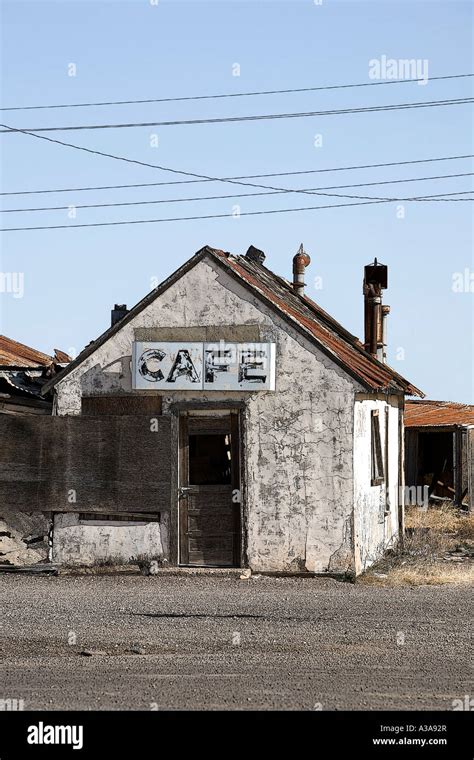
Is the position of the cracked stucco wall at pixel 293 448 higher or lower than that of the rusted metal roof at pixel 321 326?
lower

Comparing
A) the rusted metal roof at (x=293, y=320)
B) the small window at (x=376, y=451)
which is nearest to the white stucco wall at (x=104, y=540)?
the rusted metal roof at (x=293, y=320)

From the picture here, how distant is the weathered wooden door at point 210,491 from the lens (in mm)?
18422

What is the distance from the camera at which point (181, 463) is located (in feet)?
61.3

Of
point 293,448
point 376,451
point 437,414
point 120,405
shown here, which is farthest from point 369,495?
point 437,414

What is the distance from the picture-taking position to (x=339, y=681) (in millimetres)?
10312

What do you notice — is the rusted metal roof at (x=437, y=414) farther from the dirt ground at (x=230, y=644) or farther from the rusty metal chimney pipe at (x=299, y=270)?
the dirt ground at (x=230, y=644)

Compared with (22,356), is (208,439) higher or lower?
lower

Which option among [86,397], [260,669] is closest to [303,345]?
[86,397]

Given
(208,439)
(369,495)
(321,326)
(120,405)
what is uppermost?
(321,326)

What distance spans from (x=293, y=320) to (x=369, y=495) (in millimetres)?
3337

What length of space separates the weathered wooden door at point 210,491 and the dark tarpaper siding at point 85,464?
1.01ft

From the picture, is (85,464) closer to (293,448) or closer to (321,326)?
(293,448)
